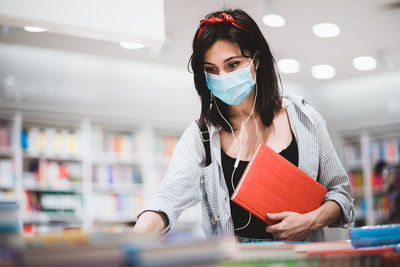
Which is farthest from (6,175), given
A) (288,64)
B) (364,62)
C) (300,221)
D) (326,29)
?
(300,221)

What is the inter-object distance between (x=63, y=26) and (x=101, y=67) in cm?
460

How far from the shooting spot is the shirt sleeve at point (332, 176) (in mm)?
1566

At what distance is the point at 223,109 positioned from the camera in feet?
5.84

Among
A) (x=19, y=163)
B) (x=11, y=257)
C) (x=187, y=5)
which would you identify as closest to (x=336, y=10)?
(x=187, y=5)

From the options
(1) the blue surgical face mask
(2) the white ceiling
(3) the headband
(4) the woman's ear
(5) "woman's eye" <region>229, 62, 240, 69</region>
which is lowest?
(1) the blue surgical face mask

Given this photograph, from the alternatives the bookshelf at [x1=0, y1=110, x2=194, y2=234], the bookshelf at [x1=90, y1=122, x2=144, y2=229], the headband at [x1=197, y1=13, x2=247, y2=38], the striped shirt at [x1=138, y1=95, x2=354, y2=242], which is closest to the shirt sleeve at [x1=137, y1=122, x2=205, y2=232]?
the striped shirt at [x1=138, y1=95, x2=354, y2=242]

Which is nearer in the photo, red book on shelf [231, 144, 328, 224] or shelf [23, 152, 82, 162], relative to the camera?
red book on shelf [231, 144, 328, 224]

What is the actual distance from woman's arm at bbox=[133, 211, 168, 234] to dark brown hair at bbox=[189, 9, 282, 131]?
43cm

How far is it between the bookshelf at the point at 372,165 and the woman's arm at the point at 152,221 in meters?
6.09

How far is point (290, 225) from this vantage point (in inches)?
55.4

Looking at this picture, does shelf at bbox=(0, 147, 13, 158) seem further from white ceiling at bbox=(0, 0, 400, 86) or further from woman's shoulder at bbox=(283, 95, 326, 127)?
woman's shoulder at bbox=(283, 95, 326, 127)

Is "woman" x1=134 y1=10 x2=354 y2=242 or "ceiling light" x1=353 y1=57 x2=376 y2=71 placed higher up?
"ceiling light" x1=353 y1=57 x2=376 y2=71

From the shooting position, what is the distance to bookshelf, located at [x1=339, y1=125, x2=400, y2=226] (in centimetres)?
695

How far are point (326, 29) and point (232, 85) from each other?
3590 mm
